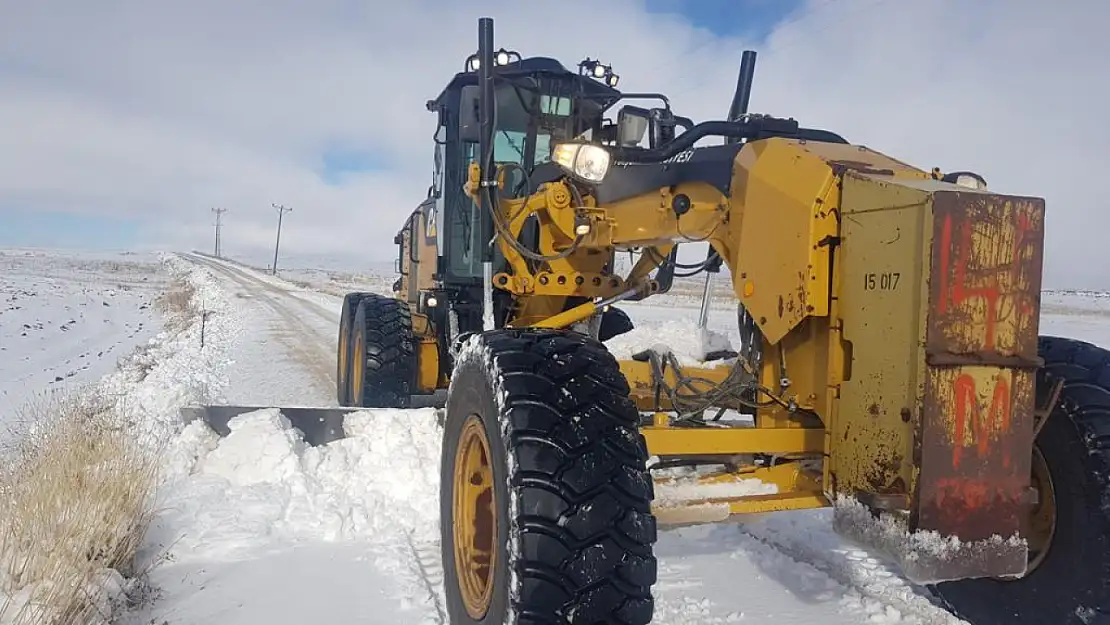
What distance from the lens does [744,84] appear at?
414 centimetres

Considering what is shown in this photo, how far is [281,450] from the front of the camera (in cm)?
500

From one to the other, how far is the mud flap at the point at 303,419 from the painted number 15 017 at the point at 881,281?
12.8 feet

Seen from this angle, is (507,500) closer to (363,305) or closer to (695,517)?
(695,517)

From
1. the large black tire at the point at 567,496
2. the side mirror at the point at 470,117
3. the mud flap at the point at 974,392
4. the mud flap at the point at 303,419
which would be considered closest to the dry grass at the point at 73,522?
the mud flap at the point at 303,419

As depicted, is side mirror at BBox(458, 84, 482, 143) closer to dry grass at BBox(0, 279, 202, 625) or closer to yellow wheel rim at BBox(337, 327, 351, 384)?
dry grass at BBox(0, 279, 202, 625)

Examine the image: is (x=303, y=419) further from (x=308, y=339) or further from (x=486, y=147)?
(x=308, y=339)

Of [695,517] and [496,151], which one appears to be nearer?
[695,517]

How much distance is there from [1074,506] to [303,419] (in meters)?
4.40

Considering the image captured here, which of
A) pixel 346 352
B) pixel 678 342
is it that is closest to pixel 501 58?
pixel 678 342

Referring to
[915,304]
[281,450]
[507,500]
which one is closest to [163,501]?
[281,450]

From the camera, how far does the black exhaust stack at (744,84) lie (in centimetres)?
412

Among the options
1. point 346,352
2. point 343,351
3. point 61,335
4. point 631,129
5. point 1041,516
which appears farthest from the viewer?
point 61,335

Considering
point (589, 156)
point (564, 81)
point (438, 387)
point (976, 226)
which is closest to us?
point (976, 226)

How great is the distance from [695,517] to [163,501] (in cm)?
315
